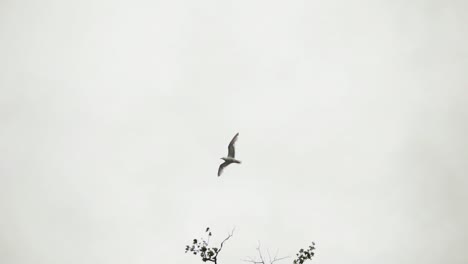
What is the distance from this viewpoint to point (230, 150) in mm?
28203

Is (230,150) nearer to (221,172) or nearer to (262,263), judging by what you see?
(221,172)

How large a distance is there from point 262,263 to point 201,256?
3643 mm

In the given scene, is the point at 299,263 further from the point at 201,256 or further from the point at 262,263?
the point at 201,256

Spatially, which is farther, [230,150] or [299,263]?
[230,150]

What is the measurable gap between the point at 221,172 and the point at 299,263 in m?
9.91

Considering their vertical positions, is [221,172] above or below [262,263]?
above

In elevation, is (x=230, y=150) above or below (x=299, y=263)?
above

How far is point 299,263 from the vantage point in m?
21.1

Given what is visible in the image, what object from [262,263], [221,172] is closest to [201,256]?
[262,263]

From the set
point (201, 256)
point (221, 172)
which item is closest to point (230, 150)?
point (221, 172)

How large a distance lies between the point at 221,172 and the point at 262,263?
9.42m

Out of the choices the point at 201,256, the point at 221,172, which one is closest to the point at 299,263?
the point at 201,256

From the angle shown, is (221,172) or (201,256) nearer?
(201,256)

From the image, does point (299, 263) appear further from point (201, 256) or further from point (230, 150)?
point (230, 150)
